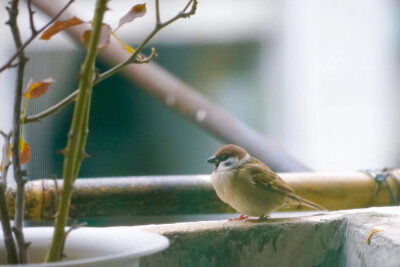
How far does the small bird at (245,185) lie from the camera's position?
1.87m

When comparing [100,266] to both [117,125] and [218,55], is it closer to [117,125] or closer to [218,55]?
[117,125]

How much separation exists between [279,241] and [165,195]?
0.67 meters

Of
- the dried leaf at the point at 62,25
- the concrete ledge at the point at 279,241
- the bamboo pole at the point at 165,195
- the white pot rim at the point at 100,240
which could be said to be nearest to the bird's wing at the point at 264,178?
the bamboo pole at the point at 165,195

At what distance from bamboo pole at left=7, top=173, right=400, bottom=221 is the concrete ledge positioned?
0.57 metres

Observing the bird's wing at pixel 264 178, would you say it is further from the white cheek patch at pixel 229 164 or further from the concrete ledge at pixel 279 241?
the concrete ledge at pixel 279 241

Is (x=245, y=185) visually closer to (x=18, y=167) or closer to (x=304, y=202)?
(x=304, y=202)

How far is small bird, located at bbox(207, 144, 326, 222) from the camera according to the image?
1874 mm

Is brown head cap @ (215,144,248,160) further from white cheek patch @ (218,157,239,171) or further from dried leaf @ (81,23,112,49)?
dried leaf @ (81,23,112,49)

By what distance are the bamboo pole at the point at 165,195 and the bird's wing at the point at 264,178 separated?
5.9 inches

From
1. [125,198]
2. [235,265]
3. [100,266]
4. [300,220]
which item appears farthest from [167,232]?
[125,198]

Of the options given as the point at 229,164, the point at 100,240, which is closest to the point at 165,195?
the point at 229,164

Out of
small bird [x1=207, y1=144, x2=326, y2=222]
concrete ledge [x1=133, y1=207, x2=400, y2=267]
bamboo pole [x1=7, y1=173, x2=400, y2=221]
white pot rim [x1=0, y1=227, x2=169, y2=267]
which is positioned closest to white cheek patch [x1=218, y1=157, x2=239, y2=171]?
small bird [x1=207, y1=144, x2=326, y2=222]

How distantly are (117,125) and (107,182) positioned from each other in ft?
2.45

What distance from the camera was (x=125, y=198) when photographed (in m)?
1.99
